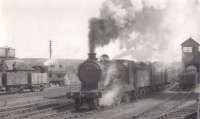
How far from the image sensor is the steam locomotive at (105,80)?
19906 mm

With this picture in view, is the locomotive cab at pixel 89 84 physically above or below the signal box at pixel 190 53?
below

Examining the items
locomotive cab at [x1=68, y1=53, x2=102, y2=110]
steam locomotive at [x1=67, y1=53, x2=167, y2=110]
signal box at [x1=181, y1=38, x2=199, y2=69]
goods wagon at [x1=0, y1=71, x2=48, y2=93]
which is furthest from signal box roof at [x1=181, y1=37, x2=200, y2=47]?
locomotive cab at [x1=68, y1=53, x2=102, y2=110]

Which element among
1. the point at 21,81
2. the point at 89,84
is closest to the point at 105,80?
the point at 89,84

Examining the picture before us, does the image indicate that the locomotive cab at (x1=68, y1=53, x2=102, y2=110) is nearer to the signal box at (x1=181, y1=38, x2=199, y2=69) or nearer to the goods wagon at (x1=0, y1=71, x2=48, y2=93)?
the goods wagon at (x1=0, y1=71, x2=48, y2=93)

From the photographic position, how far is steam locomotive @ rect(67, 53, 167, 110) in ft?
65.3

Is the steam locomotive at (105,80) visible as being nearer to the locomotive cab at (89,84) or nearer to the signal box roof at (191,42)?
the locomotive cab at (89,84)

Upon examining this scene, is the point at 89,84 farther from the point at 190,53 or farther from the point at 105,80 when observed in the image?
the point at 190,53

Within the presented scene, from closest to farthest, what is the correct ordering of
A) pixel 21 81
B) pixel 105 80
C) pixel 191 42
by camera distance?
pixel 105 80, pixel 21 81, pixel 191 42

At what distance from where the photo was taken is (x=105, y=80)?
2084cm

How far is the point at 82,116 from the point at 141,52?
1075 inches

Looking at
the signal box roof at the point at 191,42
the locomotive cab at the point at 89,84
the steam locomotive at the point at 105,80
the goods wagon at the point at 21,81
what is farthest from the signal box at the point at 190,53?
the locomotive cab at the point at 89,84

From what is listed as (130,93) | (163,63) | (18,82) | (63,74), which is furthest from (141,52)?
(130,93)

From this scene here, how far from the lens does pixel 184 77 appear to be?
34.9 meters

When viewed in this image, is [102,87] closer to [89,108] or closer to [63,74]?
[89,108]
